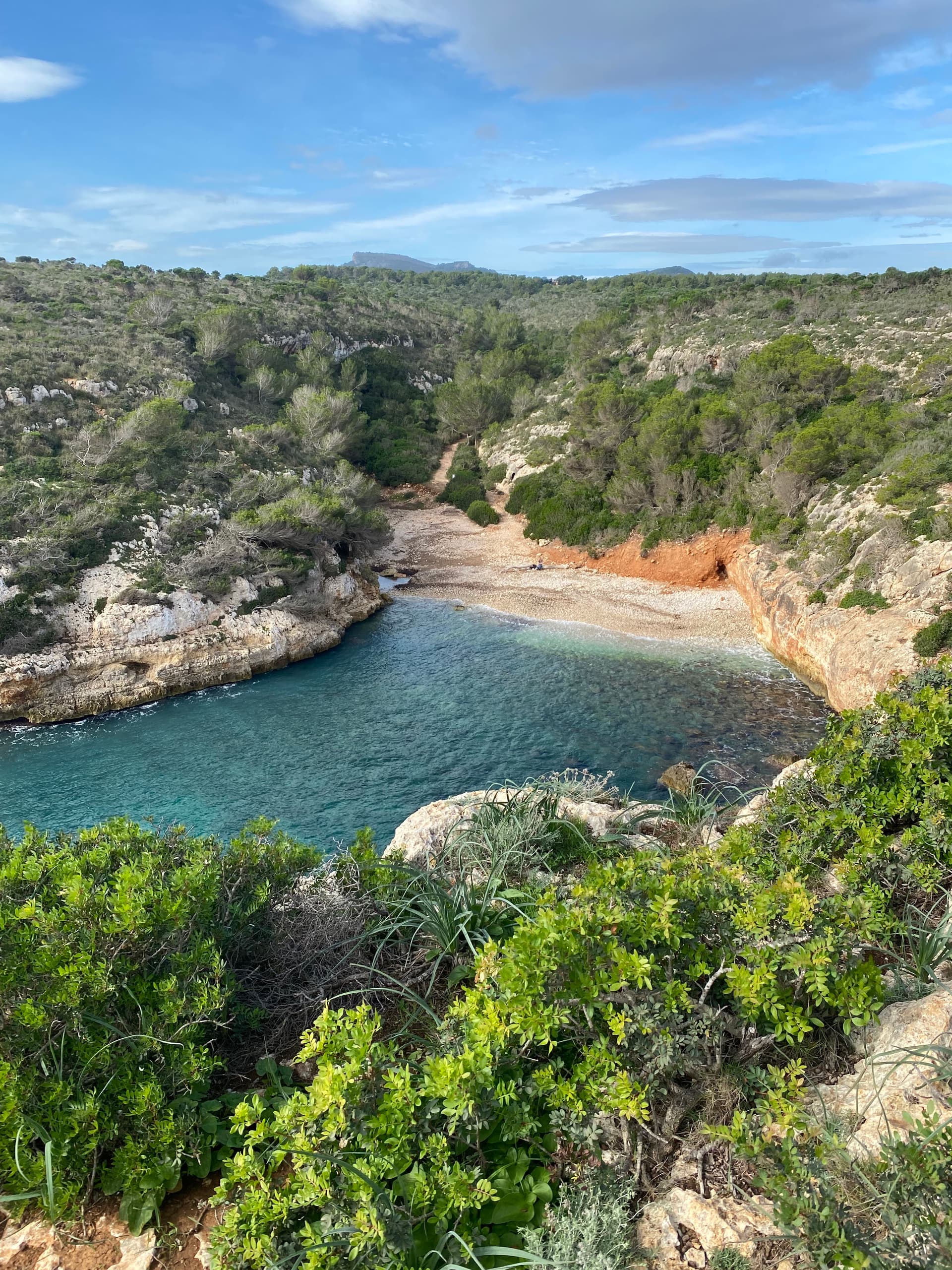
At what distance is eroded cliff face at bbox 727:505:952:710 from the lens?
57.0 ft

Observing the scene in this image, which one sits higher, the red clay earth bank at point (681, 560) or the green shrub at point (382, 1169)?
the green shrub at point (382, 1169)

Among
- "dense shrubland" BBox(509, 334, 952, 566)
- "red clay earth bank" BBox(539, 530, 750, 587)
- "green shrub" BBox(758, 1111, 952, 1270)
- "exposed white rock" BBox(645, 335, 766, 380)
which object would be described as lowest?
"red clay earth bank" BBox(539, 530, 750, 587)

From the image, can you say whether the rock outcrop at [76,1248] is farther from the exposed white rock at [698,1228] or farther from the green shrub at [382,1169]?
the exposed white rock at [698,1228]

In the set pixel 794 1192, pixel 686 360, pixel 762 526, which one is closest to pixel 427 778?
pixel 794 1192

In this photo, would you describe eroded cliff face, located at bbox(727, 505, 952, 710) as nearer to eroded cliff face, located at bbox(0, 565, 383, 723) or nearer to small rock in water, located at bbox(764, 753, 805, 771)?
small rock in water, located at bbox(764, 753, 805, 771)

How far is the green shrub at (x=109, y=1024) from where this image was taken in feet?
10.8

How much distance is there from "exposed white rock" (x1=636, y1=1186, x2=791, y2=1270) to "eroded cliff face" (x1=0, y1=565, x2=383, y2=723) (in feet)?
68.6

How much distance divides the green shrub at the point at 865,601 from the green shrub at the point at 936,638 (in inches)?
87.3

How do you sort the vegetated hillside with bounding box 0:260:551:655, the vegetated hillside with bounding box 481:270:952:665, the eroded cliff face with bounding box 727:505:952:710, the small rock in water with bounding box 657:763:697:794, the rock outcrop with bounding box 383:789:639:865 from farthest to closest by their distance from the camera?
1. the vegetated hillside with bounding box 0:260:551:655
2. the vegetated hillside with bounding box 481:270:952:665
3. the eroded cliff face with bounding box 727:505:952:710
4. the small rock in water with bounding box 657:763:697:794
5. the rock outcrop with bounding box 383:789:639:865

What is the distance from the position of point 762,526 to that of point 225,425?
83.3ft

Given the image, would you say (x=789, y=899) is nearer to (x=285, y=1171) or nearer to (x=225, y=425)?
(x=285, y=1171)

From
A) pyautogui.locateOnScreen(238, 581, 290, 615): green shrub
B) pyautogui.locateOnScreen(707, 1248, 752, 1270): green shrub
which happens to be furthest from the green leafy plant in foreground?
pyautogui.locateOnScreen(238, 581, 290, 615): green shrub

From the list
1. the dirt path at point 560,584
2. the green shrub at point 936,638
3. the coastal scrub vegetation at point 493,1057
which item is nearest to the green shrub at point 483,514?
the dirt path at point 560,584

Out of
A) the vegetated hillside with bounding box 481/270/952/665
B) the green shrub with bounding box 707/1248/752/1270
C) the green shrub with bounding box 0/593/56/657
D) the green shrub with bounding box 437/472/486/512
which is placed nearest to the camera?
the green shrub with bounding box 707/1248/752/1270
